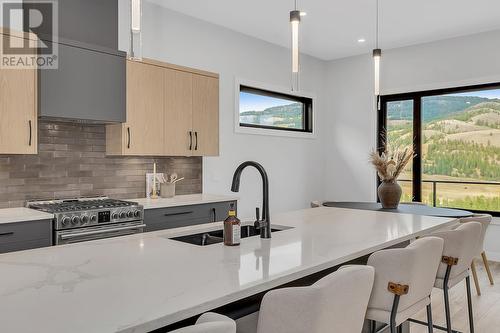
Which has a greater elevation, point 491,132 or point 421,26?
point 421,26

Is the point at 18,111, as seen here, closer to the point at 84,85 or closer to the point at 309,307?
the point at 84,85

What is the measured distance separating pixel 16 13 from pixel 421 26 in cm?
431

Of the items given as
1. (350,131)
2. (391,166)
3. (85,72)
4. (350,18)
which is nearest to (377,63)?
(391,166)

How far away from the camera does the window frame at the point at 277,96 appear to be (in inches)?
209

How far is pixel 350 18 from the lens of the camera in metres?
4.79

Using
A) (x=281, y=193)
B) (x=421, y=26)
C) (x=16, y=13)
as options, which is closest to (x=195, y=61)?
(x=16, y=13)

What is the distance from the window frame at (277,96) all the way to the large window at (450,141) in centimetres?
106

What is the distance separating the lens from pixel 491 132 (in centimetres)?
543

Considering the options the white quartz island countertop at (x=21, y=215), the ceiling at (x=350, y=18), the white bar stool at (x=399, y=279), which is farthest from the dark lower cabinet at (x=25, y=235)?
the ceiling at (x=350, y=18)

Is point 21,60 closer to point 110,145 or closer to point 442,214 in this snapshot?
point 110,145

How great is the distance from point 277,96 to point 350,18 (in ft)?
5.29

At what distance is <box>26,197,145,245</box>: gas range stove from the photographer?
3084 millimetres

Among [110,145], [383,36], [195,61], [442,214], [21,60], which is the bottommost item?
[442,214]

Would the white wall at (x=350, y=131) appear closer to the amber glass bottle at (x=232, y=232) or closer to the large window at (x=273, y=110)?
the large window at (x=273, y=110)
